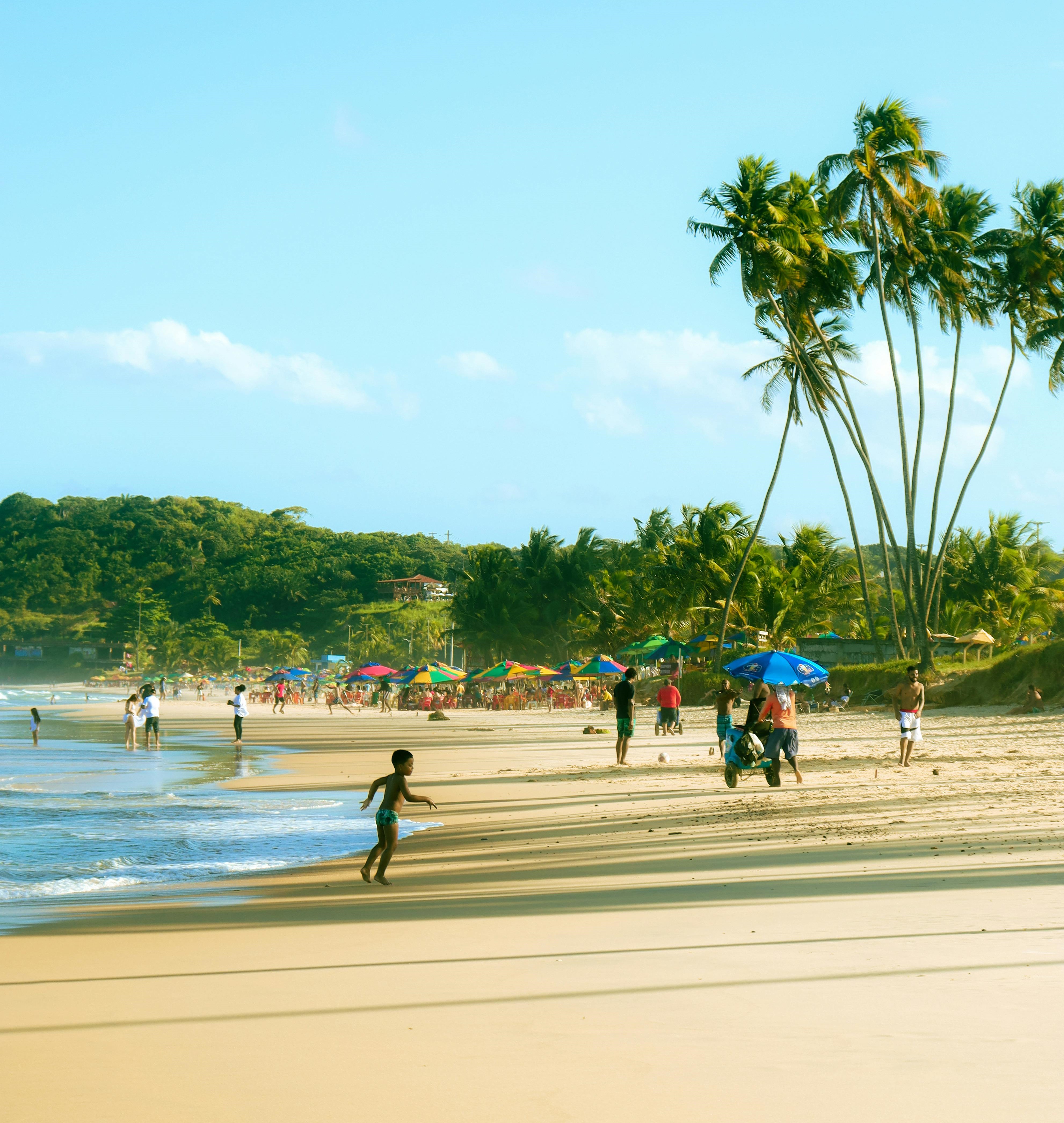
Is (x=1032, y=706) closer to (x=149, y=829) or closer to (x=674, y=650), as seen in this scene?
(x=674, y=650)

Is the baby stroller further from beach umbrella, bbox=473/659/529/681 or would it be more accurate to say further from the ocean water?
beach umbrella, bbox=473/659/529/681

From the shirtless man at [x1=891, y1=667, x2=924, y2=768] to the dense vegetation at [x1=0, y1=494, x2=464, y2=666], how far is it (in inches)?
4628

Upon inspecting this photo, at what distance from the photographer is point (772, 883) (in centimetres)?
Result: 737

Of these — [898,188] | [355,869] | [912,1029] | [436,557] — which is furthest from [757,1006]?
[436,557]

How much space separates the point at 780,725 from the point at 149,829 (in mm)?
7531

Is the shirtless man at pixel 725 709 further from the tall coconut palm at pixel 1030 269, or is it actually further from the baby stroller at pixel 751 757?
the tall coconut palm at pixel 1030 269

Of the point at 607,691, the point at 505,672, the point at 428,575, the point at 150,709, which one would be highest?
the point at 428,575

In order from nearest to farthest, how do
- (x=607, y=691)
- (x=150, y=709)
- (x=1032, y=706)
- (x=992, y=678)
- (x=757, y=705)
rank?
(x=757, y=705) → (x=1032, y=706) → (x=150, y=709) → (x=992, y=678) → (x=607, y=691)

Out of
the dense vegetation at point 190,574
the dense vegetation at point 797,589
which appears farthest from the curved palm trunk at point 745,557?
the dense vegetation at point 190,574

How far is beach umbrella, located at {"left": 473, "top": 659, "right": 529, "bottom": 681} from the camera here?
4994 cm

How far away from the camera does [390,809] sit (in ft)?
28.7

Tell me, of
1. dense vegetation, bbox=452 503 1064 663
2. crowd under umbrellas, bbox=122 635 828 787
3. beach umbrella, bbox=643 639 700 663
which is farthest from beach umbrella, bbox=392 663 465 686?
beach umbrella, bbox=643 639 700 663

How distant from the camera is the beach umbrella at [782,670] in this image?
14305 millimetres

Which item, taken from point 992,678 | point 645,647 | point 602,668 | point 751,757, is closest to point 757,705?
point 751,757
